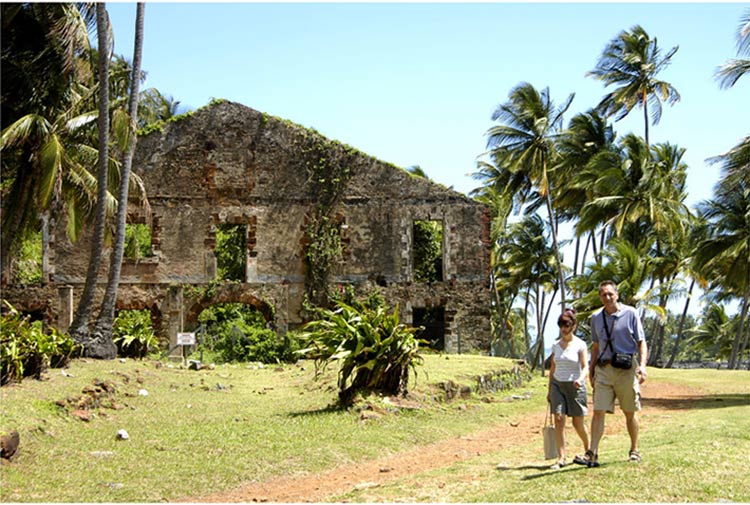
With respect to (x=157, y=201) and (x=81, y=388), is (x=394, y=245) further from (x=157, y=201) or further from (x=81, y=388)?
(x=81, y=388)

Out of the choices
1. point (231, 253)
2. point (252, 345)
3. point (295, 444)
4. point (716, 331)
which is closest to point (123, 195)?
point (252, 345)

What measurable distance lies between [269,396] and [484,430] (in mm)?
4449

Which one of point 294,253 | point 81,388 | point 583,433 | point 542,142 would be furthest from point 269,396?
point 542,142

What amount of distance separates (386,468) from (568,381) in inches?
88.6

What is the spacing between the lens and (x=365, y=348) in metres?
13.0

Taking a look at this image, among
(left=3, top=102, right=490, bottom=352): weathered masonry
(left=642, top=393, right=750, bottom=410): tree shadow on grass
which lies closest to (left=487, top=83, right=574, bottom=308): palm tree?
(left=3, top=102, right=490, bottom=352): weathered masonry

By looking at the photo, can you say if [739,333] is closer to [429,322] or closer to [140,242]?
[429,322]

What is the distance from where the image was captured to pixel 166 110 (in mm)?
42844

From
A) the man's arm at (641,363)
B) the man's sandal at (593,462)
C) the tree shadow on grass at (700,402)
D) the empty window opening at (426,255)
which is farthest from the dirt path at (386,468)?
the empty window opening at (426,255)

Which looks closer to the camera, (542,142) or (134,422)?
(134,422)

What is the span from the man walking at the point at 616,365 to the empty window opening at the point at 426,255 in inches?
860

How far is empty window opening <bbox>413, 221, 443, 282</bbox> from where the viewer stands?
30344mm

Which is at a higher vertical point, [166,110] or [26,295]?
[166,110]

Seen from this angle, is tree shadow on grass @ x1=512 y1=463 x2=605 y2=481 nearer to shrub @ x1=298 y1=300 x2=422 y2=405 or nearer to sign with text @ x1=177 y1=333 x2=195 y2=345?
shrub @ x1=298 y1=300 x2=422 y2=405
